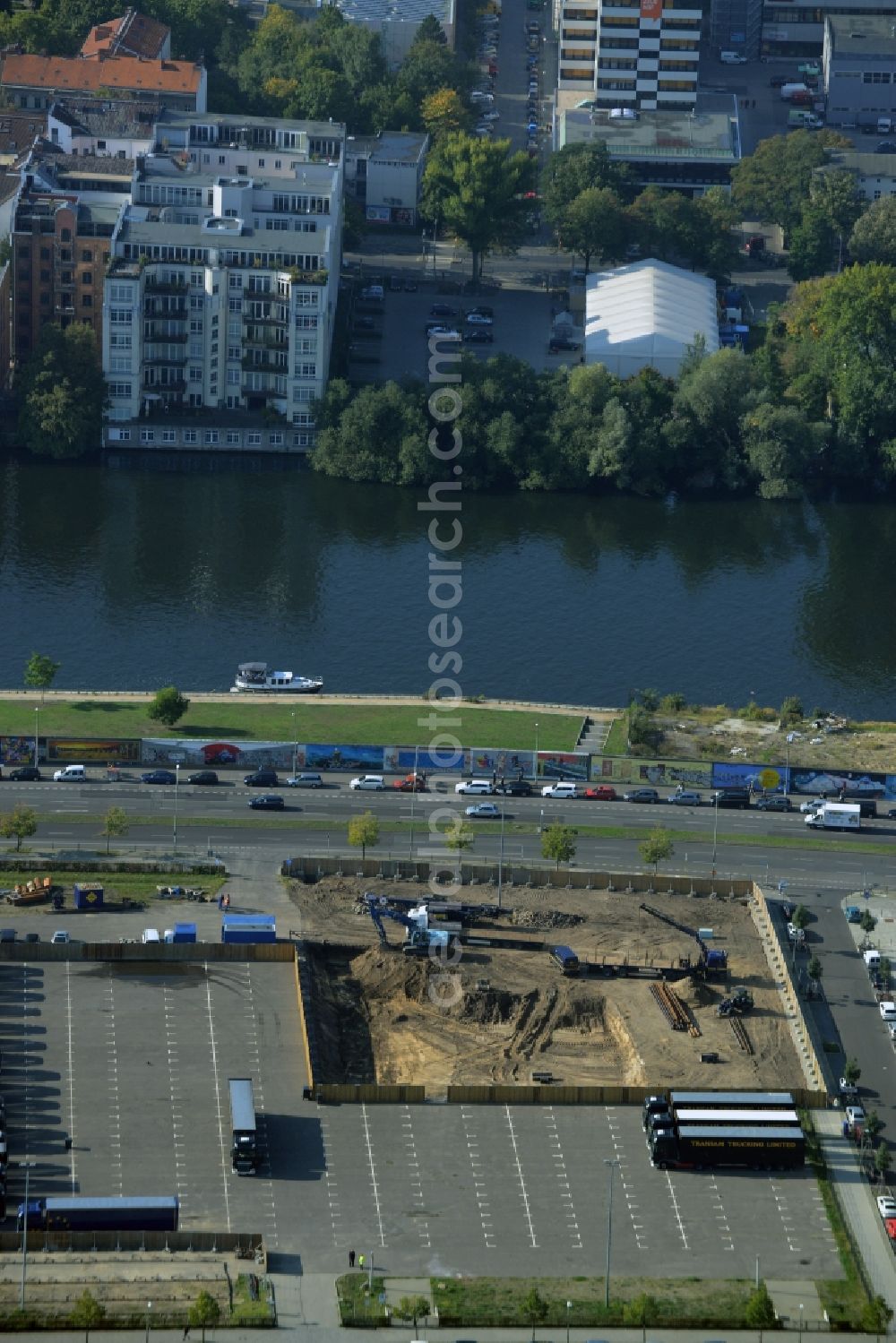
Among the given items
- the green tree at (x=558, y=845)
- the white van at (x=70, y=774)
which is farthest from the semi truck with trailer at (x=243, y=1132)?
the white van at (x=70, y=774)

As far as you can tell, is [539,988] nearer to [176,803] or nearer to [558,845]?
[558,845]

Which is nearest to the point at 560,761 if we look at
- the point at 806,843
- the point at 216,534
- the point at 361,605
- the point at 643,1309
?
the point at 806,843

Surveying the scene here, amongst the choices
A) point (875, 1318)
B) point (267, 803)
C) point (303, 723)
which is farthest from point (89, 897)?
point (875, 1318)

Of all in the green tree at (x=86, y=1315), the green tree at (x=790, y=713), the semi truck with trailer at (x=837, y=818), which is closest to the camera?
the green tree at (x=86, y=1315)

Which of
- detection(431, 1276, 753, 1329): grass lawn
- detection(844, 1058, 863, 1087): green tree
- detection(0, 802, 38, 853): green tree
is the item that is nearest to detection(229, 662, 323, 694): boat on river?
detection(0, 802, 38, 853): green tree

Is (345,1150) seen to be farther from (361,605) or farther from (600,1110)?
(361,605)

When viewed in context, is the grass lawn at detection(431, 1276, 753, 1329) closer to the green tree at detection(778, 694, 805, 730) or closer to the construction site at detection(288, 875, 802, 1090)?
the construction site at detection(288, 875, 802, 1090)

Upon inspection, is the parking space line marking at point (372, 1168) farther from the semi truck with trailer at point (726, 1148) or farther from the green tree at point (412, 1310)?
the semi truck with trailer at point (726, 1148)
